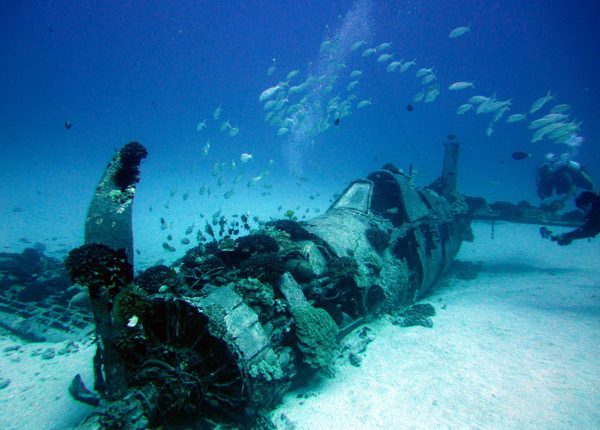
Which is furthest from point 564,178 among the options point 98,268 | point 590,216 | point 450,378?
point 98,268

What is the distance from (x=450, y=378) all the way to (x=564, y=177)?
1322 cm

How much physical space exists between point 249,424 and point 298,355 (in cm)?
120

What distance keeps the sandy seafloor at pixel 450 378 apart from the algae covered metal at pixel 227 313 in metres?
0.60

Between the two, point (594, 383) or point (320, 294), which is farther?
point (320, 294)

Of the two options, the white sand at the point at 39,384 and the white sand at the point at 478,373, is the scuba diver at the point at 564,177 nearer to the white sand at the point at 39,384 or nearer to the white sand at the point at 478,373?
the white sand at the point at 478,373

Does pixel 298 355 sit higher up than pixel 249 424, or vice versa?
pixel 298 355

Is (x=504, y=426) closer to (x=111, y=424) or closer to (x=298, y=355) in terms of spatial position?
(x=298, y=355)

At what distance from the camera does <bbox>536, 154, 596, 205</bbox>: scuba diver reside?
13.1m

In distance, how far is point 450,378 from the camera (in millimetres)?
5086

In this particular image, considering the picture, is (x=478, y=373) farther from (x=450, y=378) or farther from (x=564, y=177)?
(x=564, y=177)

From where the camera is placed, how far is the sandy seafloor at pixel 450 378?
4.27 metres

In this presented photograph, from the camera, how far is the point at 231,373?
3.50m

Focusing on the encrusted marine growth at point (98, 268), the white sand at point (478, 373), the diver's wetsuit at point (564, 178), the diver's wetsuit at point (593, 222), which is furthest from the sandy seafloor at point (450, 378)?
the diver's wetsuit at point (564, 178)

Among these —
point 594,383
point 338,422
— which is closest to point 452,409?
point 338,422
